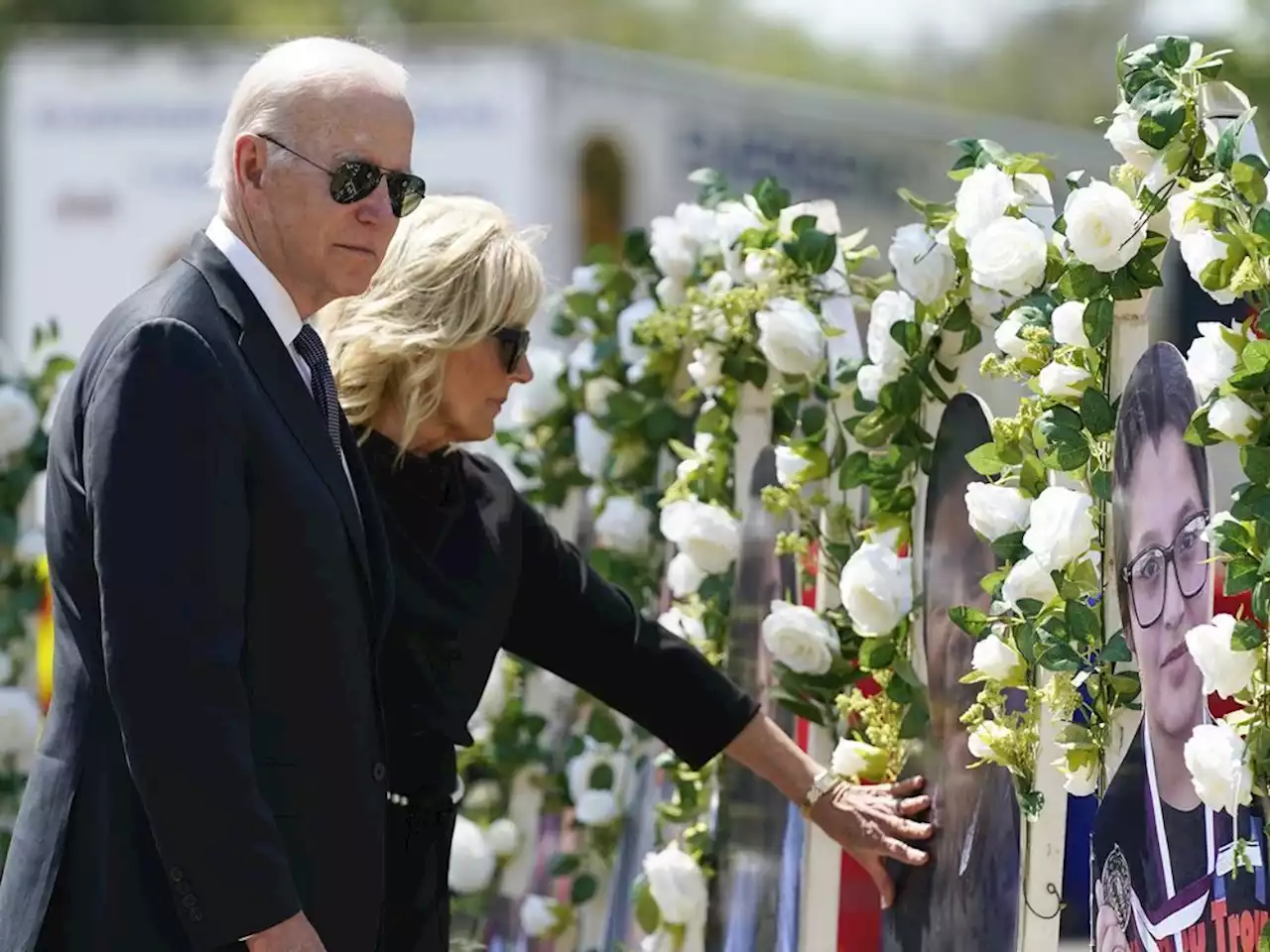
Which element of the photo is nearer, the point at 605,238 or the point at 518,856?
the point at 518,856

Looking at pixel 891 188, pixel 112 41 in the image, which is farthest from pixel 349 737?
pixel 891 188

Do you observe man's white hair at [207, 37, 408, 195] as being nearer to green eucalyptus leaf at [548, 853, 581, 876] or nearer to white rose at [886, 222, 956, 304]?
white rose at [886, 222, 956, 304]

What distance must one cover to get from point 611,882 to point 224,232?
219 centimetres

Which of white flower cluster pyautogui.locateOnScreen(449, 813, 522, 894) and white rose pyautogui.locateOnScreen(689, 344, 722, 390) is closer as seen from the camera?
white rose pyautogui.locateOnScreen(689, 344, 722, 390)

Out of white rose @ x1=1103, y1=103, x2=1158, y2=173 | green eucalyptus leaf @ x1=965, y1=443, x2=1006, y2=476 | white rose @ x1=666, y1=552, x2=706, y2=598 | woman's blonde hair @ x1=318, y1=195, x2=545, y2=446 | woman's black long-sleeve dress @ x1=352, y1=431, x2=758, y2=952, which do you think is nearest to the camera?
white rose @ x1=1103, y1=103, x2=1158, y2=173

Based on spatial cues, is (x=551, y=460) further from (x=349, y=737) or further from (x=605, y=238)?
(x=605, y=238)

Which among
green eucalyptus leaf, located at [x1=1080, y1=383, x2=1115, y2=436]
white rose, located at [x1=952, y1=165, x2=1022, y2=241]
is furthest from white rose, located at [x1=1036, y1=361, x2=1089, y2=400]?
white rose, located at [x1=952, y1=165, x2=1022, y2=241]

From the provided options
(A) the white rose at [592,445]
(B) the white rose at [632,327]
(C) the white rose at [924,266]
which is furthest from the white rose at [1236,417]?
(A) the white rose at [592,445]

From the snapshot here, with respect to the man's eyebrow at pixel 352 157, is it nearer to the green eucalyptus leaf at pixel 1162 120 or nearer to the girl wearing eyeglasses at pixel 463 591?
the girl wearing eyeglasses at pixel 463 591

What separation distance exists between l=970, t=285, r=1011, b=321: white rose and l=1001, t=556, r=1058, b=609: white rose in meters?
0.44

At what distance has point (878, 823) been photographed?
10.4 feet

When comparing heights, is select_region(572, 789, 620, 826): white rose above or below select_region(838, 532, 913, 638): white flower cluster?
below

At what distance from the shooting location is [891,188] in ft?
41.8

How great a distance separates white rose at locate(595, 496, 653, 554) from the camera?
426 centimetres
